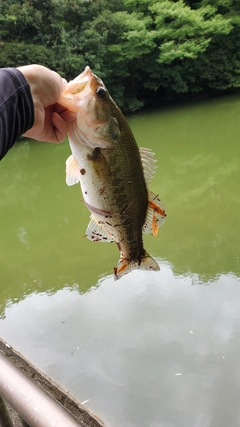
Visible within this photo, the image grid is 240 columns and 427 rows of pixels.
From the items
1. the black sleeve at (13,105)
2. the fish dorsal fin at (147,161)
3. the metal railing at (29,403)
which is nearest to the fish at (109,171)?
the fish dorsal fin at (147,161)

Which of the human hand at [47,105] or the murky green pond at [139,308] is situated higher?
the human hand at [47,105]

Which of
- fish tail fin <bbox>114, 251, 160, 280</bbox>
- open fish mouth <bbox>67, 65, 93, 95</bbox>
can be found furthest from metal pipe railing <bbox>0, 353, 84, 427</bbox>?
open fish mouth <bbox>67, 65, 93, 95</bbox>

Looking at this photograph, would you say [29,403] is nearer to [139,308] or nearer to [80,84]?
[80,84]

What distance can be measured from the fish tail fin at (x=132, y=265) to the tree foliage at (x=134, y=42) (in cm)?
1268

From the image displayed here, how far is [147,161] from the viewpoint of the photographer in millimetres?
1075

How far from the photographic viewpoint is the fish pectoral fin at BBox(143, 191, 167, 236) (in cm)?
109

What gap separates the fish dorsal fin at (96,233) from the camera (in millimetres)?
1085

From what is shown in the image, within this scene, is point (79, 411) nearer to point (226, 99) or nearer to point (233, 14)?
point (226, 99)

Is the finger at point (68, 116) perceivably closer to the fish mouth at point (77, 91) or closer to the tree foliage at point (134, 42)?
the fish mouth at point (77, 91)

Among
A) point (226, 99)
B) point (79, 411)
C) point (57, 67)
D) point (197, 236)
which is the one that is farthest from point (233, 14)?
point (79, 411)

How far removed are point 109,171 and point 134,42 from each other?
14999 millimetres

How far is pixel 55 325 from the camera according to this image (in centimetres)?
349

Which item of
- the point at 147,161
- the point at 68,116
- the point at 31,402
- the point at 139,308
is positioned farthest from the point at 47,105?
the point at 139,308

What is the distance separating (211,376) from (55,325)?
1.48m
